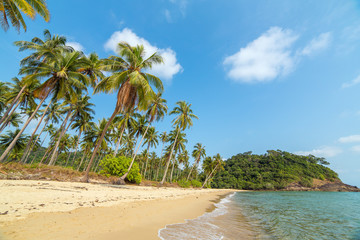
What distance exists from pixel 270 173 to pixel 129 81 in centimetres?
8746

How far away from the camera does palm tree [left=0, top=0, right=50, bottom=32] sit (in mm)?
8484

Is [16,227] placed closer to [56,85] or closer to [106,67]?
[106,67]

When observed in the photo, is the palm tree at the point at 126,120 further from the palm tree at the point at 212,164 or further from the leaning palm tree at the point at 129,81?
the palm tree at the point at 212,164

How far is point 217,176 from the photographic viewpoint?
86.3m

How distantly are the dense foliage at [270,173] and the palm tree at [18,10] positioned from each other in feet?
268

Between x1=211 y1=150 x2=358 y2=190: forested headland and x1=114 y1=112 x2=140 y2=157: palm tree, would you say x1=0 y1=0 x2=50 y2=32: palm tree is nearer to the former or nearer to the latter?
x1=114 y1=112 x2=140 y2=157: palm tree

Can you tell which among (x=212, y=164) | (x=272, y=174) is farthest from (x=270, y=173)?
(x=212, y=164)

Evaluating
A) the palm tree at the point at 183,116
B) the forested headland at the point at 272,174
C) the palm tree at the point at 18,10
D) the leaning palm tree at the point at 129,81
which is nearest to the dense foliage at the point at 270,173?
the forested headland at the point at 272,174

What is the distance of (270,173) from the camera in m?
79.0

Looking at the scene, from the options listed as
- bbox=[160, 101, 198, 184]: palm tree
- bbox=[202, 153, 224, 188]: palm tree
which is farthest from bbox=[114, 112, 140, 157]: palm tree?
bbox=[202, 153, 224, 188]: palm tree

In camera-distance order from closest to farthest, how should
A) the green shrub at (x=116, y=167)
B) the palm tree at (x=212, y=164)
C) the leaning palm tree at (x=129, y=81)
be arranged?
1. the leaning palm tree at (x=129, y=81)
2. the green shrub at (x=116, y=167)
3. the palm tree at (x=212, y=164)

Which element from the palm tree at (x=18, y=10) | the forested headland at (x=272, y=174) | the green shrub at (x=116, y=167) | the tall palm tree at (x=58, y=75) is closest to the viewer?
the palm tree at (x=18, y=10)

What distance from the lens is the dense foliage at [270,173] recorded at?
7375 cm

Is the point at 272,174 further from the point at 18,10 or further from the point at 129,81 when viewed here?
the point at 18,10
